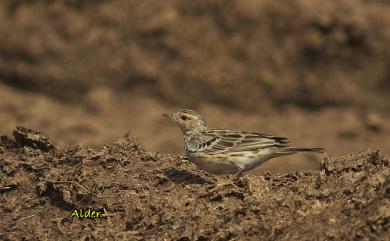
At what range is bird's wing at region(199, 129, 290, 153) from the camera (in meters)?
10.7

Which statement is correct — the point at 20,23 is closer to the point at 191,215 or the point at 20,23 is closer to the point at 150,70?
the point at 150,70

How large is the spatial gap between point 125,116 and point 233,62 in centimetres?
335

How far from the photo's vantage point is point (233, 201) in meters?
8.92

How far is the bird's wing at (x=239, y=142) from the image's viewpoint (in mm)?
10711

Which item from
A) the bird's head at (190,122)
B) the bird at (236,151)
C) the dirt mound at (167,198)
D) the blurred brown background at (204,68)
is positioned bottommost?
the dirt mound at (167,198)

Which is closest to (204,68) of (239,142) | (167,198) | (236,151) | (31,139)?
(239,142)

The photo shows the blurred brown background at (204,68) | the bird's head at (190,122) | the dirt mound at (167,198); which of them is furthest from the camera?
the blurred brown background at (204,68)

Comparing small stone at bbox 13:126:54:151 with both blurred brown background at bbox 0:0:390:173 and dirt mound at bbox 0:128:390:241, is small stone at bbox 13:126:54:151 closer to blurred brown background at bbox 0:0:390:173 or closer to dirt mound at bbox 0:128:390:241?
dirt mound at bbox 0:128:390:241

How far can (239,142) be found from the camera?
10938 mm

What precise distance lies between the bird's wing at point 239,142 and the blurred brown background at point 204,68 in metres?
8.19

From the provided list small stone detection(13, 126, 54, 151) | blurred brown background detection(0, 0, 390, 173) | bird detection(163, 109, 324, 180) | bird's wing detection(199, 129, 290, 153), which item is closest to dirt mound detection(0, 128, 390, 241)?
small stone detection(13, 126, 54, 151)

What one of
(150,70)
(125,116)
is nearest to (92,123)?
(125,116)

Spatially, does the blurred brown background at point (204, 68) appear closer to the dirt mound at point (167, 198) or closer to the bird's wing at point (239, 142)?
the bird's wing at point (239, 142)

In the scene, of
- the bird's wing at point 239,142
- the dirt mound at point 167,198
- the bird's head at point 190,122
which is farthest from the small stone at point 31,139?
the bird's wing at point 239,142
